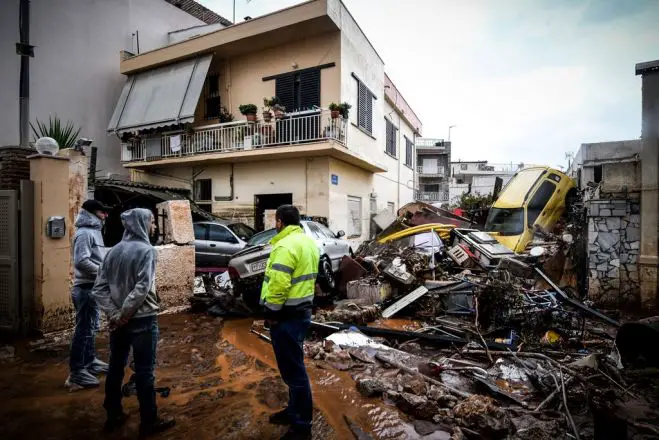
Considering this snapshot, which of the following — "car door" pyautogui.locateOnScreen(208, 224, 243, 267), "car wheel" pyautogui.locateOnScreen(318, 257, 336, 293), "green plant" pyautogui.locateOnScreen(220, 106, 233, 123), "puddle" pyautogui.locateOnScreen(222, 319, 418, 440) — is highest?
"green plant" pyautogui.locateOnScreen(220, 106, 233, 123)

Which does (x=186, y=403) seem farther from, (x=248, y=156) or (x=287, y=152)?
(x=248, y=156)

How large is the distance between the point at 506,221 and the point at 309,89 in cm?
845

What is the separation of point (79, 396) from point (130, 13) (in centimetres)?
1748

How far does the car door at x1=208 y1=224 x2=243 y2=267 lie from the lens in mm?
9578

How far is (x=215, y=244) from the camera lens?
961cm

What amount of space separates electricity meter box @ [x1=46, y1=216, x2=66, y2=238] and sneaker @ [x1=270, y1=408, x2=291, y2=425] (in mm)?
4375

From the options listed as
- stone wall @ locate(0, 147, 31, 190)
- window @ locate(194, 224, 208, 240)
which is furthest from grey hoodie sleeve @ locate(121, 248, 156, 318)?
window @ locate(194, 224, 208, 240)

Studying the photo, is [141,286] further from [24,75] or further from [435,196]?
[435,196]

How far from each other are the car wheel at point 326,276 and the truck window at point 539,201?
25.5 ft

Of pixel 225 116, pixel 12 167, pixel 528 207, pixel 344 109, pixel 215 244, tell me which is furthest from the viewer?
pixel 225 116

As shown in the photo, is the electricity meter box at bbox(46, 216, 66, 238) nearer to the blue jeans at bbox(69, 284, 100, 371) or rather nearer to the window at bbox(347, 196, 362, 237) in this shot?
the blue jeans at bbox(69, 284, 100, 371)

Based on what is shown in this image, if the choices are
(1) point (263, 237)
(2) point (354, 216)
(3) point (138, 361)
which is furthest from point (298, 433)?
(2) point (354, 216)

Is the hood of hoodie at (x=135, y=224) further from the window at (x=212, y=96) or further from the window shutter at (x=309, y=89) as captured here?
the window at (x=212, y=96)

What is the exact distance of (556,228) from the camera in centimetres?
1208
